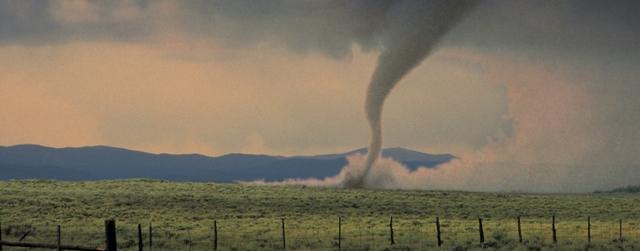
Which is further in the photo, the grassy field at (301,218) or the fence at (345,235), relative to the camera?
the grassy field at (301,218)

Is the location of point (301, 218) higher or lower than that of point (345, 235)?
higher

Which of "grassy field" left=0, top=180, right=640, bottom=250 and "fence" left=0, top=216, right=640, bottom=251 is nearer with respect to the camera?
"fence" left=0, top=216, right=640, bottom=251

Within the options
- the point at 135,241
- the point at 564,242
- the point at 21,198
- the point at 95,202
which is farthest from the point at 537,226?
the point at 21,198

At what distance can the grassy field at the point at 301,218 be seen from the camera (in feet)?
174

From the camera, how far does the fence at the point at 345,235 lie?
166 ft

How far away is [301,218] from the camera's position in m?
79.3

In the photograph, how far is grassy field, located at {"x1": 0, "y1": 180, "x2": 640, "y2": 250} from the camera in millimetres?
53188

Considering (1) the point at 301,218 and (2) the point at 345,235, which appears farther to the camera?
(1) the point at 301,218

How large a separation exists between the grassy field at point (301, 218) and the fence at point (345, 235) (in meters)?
0.07

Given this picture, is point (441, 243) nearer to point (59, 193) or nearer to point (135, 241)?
point (135, 241)

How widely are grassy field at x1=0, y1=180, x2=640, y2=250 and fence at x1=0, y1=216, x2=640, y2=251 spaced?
7 cm

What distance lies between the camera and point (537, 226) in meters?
68.6

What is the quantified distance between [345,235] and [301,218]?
831 inches

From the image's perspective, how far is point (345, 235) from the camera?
Result: 2301 inches
